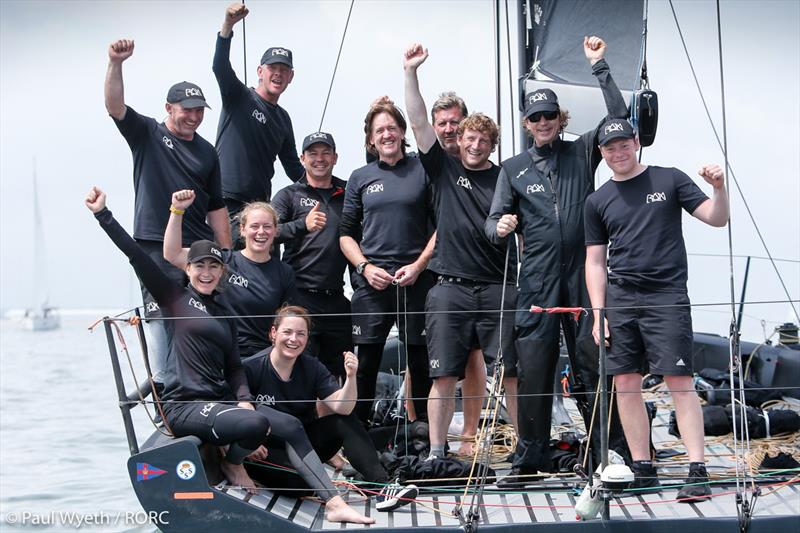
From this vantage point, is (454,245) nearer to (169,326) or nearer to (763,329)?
(169,326)

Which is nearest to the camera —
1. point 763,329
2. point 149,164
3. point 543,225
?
point 543,225

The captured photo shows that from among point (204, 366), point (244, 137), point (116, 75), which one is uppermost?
point (116, 75)

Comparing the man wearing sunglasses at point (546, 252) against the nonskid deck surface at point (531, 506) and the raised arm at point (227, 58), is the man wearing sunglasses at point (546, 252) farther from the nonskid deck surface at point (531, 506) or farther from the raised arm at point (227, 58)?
the raised arm at point (227, 58)

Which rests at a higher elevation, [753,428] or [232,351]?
[232,351]

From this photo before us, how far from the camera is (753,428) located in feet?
20.5

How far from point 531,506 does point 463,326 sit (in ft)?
2.97

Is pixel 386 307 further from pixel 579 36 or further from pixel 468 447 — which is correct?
pixel 579 36

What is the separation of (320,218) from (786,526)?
250cm

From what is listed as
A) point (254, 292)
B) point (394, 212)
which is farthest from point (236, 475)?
point (394, 212)

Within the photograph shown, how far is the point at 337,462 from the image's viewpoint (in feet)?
18.1

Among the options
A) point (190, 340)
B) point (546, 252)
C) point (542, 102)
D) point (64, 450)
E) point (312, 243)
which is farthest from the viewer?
point (64, 450)

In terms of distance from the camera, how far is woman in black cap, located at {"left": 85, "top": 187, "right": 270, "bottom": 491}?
4.52 meters

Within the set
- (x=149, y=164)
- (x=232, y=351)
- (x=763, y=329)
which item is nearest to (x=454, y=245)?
(x=232, y=351)

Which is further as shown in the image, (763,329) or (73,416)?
(73,416)
